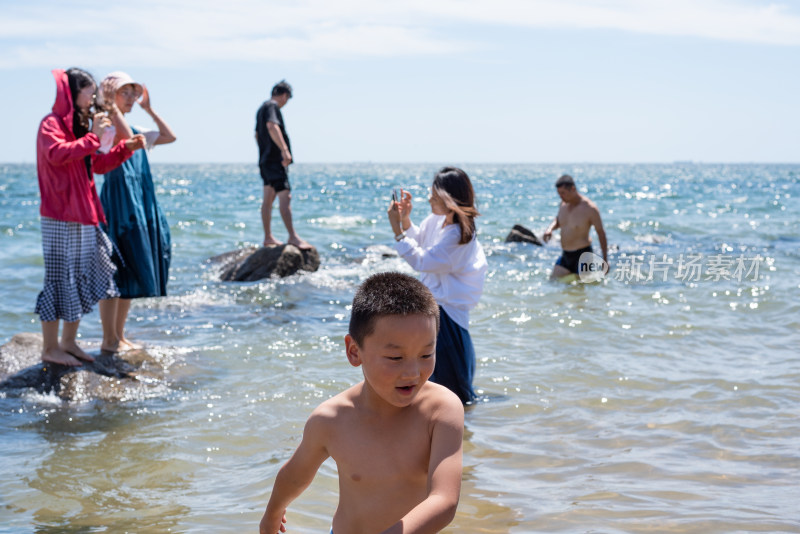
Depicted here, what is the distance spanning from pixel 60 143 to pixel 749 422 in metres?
4.66

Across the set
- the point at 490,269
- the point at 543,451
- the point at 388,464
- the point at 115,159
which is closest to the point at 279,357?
the point at 115,159

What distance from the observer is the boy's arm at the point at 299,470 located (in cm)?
236

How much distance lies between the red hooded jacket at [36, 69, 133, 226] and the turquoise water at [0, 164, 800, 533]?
1277 millimetres

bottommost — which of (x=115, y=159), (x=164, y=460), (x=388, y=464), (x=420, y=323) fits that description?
(x=164, y=460)

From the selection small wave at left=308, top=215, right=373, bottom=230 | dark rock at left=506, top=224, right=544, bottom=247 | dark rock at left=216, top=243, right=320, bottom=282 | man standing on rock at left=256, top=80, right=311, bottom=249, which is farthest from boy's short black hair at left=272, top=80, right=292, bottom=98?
small wave at left=308, top=215, right=373, bottom=230

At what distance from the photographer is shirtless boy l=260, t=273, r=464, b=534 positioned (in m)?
2.11

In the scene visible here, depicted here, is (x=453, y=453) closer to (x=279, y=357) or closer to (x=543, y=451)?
(x=543, y=451)

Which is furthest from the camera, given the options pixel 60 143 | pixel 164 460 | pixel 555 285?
pixel 555 285

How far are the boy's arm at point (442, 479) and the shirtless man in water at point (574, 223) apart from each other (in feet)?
29.1

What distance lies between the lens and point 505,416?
547 cm

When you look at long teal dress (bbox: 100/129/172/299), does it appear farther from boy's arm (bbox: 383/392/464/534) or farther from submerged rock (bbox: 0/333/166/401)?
boy's arm (bbox: 383/392/464/534)

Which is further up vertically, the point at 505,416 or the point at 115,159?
the point at 115,159

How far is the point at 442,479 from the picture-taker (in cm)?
206

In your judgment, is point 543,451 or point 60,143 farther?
point 60,143
